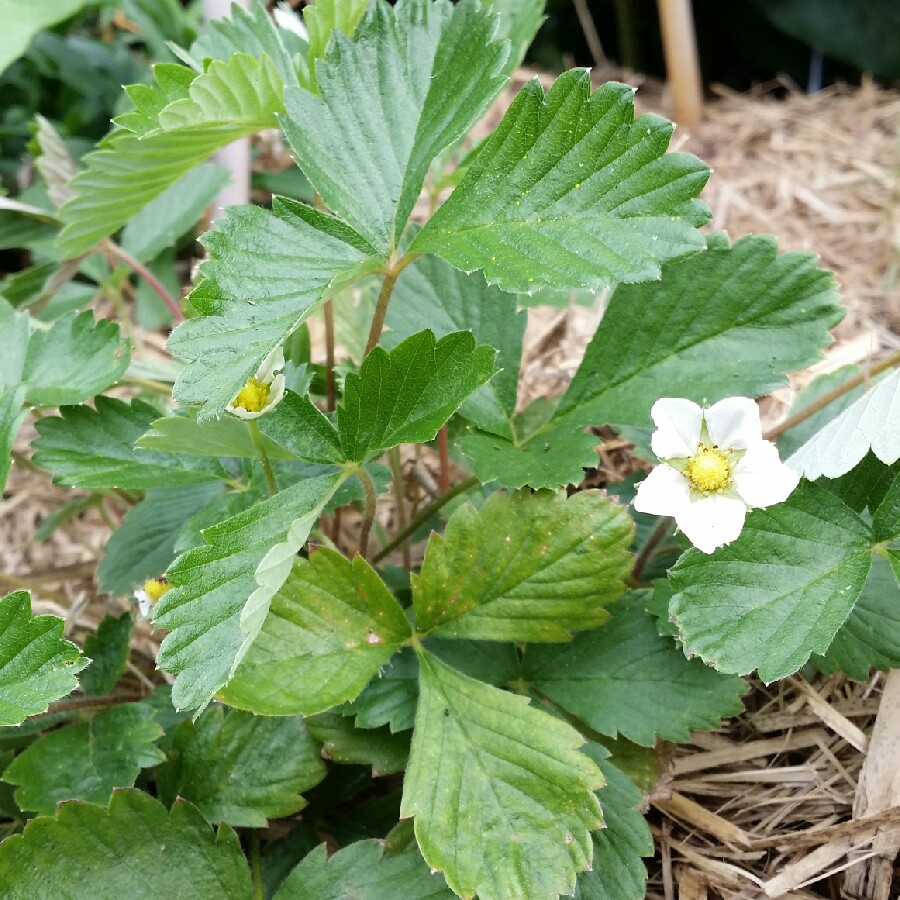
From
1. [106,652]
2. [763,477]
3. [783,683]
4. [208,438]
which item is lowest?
[783,683]

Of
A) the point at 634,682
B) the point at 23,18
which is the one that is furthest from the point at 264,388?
the point at 23,18

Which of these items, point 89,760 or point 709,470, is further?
point 89,760

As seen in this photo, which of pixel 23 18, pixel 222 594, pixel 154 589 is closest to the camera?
pixel 222 594

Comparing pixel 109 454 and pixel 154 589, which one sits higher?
pixel 109 454

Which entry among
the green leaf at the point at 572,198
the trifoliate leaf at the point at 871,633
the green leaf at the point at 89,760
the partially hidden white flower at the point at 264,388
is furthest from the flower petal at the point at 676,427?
the green leaf at the point at 89,760

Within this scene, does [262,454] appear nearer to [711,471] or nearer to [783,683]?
[711,471]

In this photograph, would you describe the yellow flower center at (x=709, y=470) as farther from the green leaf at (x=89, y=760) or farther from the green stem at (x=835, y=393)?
the green leaf at (x=89, y=760)

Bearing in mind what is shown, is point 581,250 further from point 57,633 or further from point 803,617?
point 57,633
